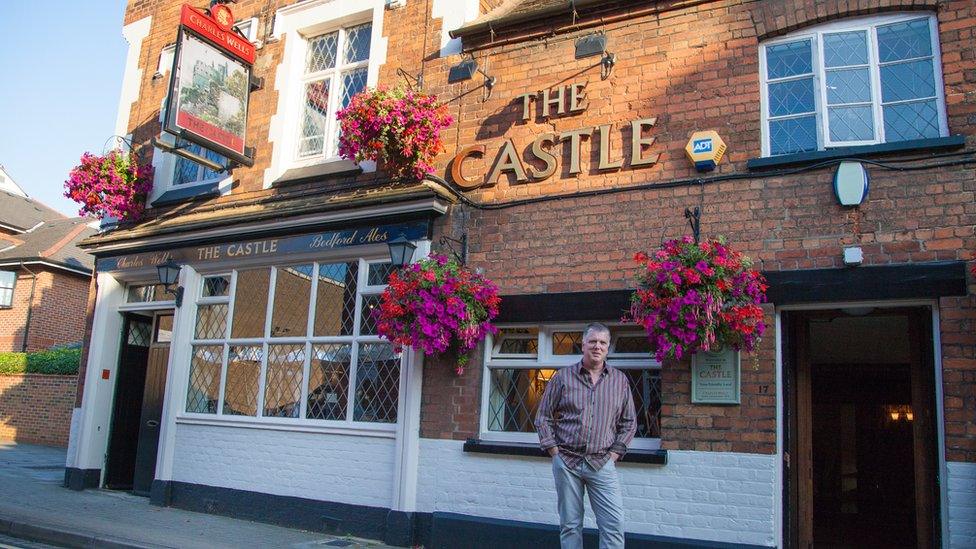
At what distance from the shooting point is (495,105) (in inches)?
343

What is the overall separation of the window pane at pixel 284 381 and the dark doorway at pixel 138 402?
2.51m

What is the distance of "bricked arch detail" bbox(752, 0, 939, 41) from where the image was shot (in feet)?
22.7

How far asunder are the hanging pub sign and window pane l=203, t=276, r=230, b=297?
1.65m

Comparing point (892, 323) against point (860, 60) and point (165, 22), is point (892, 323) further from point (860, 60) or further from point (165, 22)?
point (165, 22)

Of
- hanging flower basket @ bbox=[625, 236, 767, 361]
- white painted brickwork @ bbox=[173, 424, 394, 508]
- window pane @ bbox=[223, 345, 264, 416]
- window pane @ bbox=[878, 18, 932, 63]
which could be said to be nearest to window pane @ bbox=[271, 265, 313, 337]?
window pane @ bbox=[223, 345, 264, 416]

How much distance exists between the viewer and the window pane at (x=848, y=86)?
275 inches

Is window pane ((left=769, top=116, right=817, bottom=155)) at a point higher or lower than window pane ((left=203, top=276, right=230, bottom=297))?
higher

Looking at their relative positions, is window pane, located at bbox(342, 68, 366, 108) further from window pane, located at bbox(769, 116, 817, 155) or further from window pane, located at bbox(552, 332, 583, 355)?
window pane, located at bbox(769, 116, 817, 155)

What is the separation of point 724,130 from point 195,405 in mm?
7617

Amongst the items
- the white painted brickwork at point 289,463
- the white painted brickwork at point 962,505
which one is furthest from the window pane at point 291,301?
the white painted brickwork at point 962,505

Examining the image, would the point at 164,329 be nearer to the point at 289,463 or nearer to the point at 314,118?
the point at 289,463

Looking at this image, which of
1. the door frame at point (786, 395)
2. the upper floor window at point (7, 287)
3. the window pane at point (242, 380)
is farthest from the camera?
the upper floor window at point (7, 287)

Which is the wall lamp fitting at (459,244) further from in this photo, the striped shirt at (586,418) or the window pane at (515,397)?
the striped shirt at (586,418)

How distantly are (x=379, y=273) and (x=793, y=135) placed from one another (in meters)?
4.72
